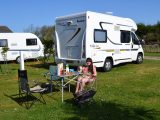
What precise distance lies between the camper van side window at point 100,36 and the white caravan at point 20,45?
9032mm

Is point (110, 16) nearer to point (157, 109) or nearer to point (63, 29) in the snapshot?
point (63, 29)

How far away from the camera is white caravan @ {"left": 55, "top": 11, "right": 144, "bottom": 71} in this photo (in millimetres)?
15680

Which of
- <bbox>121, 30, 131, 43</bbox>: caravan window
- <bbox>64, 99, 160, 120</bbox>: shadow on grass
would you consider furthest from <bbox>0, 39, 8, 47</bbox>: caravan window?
<bbox>64, 99, 160, 120</bbox>: shadow on grass

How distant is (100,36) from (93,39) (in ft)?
2.21

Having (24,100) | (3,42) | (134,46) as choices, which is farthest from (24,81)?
(3,42)

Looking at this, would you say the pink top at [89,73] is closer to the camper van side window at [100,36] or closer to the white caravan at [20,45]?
the camper van side window at [100,36]

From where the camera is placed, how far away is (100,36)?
53.9ft

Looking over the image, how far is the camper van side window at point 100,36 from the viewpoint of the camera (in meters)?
16.1

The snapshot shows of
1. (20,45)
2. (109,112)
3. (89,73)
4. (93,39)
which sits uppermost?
(93,39)

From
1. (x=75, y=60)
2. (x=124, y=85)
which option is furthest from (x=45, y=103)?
(x=75, y=60)

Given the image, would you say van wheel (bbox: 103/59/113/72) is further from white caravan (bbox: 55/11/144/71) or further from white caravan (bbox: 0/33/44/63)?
white caravan (bbox: 0/33/44/63)

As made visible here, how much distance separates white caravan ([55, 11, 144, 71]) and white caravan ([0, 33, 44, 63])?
800 centimetres

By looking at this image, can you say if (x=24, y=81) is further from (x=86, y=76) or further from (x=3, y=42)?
(x=3, y=42)

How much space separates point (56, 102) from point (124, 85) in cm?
364
